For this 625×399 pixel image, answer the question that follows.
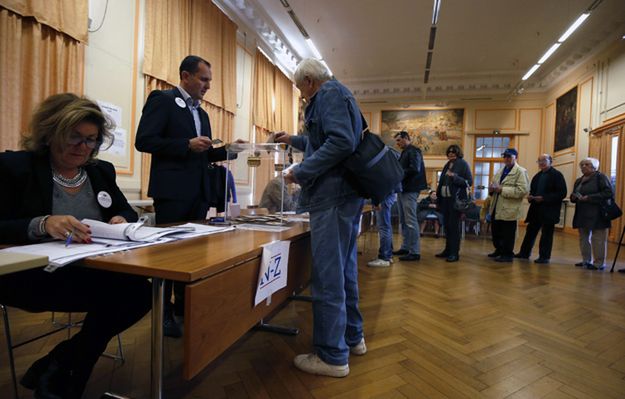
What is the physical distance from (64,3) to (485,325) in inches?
163

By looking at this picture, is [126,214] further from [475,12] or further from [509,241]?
[475,12]

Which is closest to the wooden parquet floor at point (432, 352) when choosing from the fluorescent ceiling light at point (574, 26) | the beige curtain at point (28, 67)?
the beige curtain at point (28, 67)

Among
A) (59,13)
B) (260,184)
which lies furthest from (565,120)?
(59,13)

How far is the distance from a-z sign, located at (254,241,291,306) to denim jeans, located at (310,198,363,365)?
16 cm

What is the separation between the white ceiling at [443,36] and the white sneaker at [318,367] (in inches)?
225

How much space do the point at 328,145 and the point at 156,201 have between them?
103 centimetres

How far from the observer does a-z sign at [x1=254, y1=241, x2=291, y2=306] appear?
116 centimetres

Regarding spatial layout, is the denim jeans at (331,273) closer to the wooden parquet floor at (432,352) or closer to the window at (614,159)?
the wooden parquet floor at (432,352)

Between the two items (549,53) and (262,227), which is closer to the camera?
(262,227)

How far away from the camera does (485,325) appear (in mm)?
2260

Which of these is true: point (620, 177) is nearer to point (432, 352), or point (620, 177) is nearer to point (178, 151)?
point (432, 352)

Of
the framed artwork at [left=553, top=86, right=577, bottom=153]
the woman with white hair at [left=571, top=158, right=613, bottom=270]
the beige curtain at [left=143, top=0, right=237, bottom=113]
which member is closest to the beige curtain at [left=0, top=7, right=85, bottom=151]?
the beige curtain at [left=143, top=0, right=237, bottom=113]

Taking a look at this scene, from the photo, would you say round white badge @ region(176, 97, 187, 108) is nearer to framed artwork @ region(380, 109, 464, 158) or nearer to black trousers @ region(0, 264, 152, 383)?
black trousers @ region(0, 264, 152, 383)

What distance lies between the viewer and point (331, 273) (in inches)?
58.4
